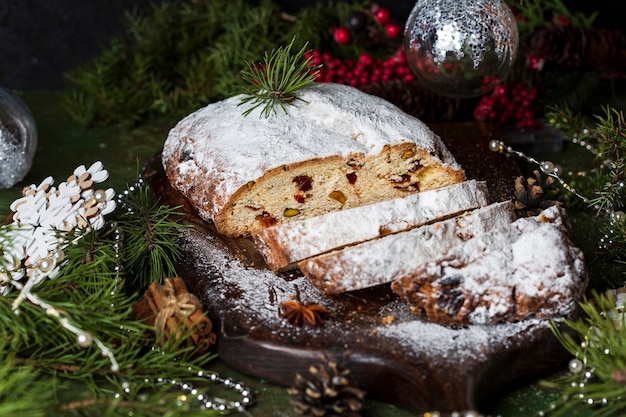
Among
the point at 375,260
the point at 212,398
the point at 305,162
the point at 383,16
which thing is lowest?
the point at 212,398

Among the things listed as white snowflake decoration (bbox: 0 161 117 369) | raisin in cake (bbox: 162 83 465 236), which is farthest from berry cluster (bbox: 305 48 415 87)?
white snowflake decoration (bbox: 0 161 117 369)

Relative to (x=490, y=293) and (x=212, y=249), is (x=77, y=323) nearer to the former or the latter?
(x=212, y=249)

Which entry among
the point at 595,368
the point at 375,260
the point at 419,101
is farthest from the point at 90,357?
the point at 419,101

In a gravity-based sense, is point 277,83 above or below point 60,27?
above

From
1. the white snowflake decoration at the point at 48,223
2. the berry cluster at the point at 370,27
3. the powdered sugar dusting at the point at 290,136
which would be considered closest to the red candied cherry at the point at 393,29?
the berry cluster at the point at 370,27

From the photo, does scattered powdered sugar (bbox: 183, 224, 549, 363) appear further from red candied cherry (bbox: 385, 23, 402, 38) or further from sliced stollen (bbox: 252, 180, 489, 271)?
red candied cherry (bbox: 385, 23, 402, 38)

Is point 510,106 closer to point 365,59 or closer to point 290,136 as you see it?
point 365,59

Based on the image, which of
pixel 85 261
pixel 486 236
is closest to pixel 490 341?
pixel 486 236
